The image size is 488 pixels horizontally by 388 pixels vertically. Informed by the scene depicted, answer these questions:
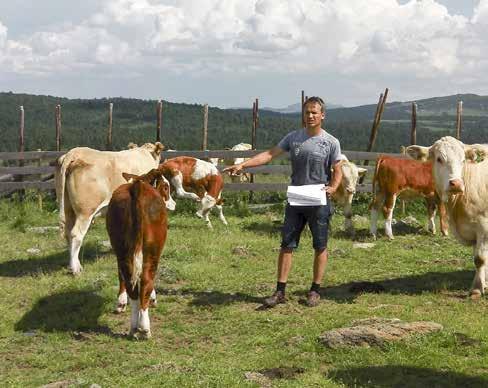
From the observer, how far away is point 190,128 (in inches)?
3536

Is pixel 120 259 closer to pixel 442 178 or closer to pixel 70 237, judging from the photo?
pixel 70 237

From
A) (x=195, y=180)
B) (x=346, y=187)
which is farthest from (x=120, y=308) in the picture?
(x=195, y=180)

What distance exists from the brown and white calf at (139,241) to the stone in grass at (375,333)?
5.98 feet

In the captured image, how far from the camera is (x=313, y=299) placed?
25.0 ft

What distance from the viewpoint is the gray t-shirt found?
24.3 ft

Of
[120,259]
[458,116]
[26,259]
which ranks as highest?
[458,116]

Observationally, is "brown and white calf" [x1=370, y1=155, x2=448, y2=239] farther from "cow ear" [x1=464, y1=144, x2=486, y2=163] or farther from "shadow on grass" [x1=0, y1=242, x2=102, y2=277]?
Result: "shadow on grass" [x1=0, y1=242, x2=102, y2=277]

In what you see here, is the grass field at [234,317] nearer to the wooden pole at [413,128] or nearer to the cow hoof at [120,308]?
the cow hoof at [120,308]

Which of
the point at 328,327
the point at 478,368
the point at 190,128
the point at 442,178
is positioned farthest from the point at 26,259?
the point at 190,128

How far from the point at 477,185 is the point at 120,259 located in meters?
4.44

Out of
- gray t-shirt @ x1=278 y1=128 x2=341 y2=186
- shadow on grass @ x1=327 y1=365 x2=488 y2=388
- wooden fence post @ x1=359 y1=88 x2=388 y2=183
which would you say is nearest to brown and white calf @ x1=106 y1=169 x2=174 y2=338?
gray t-shirt @ x1=278 y1=128 x2=341 y2=186

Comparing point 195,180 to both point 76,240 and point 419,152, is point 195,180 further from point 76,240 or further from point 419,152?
point 419,152

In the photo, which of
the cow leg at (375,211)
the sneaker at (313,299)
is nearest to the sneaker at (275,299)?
the sneaker at (313,299)

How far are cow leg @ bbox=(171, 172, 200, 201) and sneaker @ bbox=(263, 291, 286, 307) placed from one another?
709 centimetres
